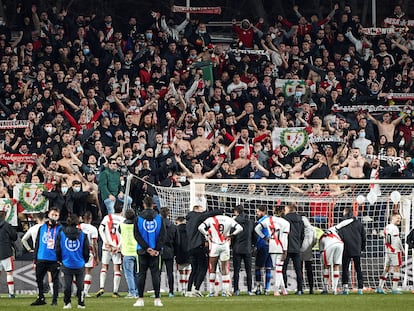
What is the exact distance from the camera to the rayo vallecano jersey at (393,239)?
86.8 ft

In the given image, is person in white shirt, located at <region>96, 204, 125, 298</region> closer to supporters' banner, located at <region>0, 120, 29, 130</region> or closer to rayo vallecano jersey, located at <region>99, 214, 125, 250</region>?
rayo vallecano jersey, located at <region>99, 214, 125, 250</region>

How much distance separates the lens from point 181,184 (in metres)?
30.0

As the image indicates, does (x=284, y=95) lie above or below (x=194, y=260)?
above

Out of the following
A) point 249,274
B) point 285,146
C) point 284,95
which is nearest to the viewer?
point 249,274

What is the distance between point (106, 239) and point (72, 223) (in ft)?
12.1

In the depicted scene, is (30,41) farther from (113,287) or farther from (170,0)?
(113,287)

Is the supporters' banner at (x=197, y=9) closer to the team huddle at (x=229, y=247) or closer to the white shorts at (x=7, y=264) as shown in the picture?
the team huddle at (x=229, y=247)

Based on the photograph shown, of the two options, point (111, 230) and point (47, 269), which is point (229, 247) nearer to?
point (111, 230)

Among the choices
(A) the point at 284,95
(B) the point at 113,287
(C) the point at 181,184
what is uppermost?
(A) the point at 284,95

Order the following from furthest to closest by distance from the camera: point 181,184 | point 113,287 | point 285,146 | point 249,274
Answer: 1. point 285,146
2. point 181,184
3. point 113,287
4. point 249,274

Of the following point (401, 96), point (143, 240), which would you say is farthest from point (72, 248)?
point (401, 96)

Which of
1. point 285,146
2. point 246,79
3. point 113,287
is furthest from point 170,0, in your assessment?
point 113,287

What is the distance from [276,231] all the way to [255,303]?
8.57ft

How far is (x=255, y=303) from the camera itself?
75.9 feet
